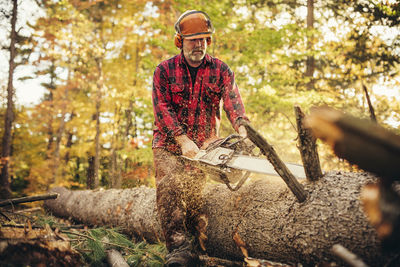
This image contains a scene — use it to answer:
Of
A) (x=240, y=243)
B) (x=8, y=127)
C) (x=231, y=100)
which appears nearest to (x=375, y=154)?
(x=240, y=243)

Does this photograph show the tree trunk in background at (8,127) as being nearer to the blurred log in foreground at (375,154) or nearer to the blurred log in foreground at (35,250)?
the blurred log in foreground at (35,250)

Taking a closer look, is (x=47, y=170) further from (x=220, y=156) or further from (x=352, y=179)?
(x=352, y=179)

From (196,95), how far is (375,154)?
1.82m

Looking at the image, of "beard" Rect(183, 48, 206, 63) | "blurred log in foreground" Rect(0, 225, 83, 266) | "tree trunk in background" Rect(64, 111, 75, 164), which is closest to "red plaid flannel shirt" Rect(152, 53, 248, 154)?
"beard" Rect(183, 48, 206, 63)

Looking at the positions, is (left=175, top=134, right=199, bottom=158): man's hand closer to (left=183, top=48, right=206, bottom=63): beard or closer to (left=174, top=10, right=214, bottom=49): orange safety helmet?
(left=183, top=48, right=206, bottom=63): beard

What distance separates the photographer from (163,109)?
2.39 meters

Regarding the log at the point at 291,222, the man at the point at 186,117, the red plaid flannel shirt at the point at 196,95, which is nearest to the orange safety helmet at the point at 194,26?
the man at the point at 186,117

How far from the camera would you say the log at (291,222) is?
1.35m

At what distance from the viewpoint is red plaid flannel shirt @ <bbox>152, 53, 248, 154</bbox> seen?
8.32 ft

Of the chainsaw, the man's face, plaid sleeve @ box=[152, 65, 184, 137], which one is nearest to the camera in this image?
the chainsaw

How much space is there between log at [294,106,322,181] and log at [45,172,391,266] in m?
0.10

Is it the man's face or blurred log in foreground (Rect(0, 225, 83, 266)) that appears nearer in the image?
blurred log in foreground (Rect(0, 225, 83, 266))

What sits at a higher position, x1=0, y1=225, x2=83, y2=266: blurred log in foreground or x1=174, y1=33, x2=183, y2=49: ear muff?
x1=174, y1=33, x2=183, y2=49: ear muff

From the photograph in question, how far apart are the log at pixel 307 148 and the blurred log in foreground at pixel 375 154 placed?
33cm
